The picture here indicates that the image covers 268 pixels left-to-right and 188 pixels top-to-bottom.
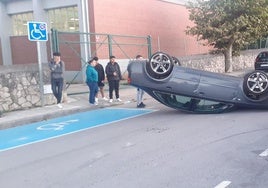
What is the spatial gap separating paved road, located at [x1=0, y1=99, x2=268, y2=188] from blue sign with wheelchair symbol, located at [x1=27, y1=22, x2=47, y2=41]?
432 centimetres

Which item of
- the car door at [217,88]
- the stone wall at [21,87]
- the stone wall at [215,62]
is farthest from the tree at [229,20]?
the car door at [217,88]

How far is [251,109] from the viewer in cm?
1056

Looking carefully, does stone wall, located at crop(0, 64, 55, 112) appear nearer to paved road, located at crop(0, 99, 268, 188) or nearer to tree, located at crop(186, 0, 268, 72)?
paved road, located at crop(0, 99, 268, 188)

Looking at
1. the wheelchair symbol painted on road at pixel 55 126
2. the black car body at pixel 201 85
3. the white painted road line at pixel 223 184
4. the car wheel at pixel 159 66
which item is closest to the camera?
the white painted road line at pixel 223 184

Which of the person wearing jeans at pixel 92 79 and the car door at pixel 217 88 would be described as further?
the person wearing jeans at pixel 92 79

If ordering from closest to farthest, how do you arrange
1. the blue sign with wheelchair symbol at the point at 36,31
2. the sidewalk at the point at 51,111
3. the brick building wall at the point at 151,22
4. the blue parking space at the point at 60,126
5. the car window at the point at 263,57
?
1. the blue parking space at the point at 60,126
2. the sidewalk at the point at 51,111
3. the blue sign with wheelchair symbol at the point at 36,31
4. the brick building wall at the point at 151,22
5. the car window at the point at 263,57

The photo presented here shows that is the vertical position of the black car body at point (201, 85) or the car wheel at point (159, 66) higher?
the car wheel at point (159, 66)

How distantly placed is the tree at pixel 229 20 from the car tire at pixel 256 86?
12836 mm

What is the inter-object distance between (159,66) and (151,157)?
4.20 meters

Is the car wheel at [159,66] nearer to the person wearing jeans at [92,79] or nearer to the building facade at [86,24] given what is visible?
the person wearing jeans at [92,79]

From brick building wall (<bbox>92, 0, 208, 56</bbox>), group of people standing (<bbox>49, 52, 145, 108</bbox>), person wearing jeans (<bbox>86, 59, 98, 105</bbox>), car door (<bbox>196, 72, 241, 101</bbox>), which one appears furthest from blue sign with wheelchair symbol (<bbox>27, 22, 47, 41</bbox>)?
brick building wall (<bbox>92, 0, 208, 56</bbox>)

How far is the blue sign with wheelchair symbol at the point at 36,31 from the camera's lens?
1194 centimetres

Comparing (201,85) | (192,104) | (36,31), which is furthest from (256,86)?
(36,31)

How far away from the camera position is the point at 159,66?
33.2ft
